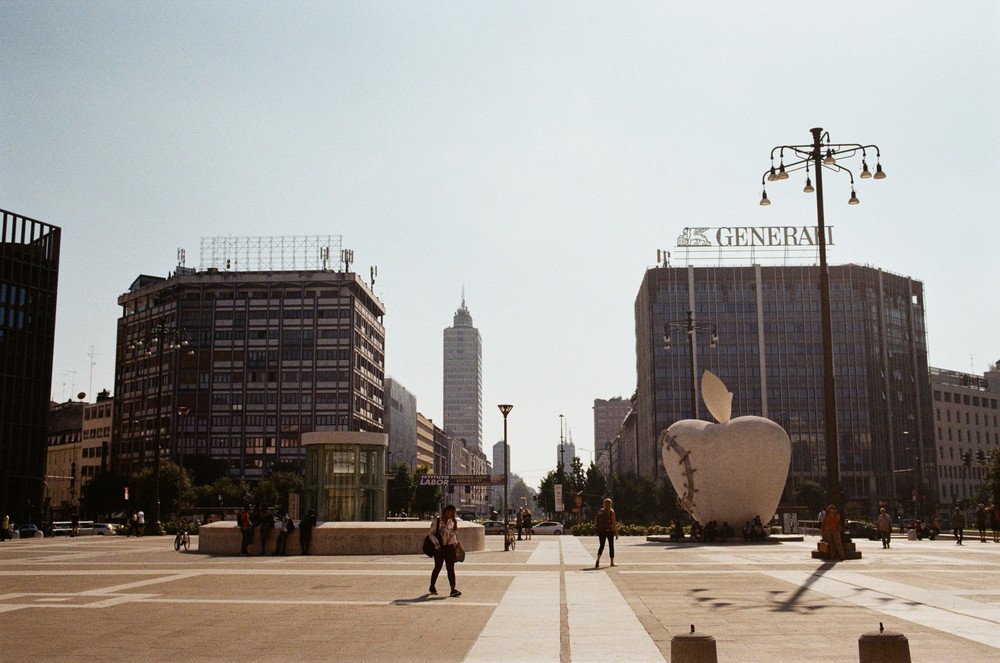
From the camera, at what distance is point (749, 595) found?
565 inches

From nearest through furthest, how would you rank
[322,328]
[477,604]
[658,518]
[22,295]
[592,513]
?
[477,604], [22,295], [658,518], [592,513], [322,328]

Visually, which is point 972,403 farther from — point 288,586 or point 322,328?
point 288,586

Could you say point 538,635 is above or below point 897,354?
below

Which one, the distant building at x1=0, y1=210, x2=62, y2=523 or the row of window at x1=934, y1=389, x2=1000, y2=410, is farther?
the row of window at x1=934, y1=389, x2=1000, y2=410

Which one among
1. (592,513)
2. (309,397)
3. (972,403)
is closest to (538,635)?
(592,513)

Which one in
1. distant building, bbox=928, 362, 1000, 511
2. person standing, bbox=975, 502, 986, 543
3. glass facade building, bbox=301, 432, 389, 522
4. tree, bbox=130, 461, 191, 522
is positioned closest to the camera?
glass facade building, bbox=301, 432, 389, 522

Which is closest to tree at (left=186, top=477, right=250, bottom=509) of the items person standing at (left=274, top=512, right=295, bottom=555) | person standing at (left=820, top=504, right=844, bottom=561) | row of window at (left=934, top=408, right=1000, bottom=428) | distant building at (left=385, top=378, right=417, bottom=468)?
distant building at (left=385, top=378, right=417, bottom=468)

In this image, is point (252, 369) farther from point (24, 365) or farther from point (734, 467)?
point (734, 467)

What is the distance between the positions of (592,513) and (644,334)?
3106cm

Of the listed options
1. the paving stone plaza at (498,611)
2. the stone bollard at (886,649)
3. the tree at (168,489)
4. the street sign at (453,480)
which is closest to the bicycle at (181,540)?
the paving stone plaza at (498,611)

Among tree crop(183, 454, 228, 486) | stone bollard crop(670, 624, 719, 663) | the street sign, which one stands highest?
tree crop(183, 454, 228, 486)

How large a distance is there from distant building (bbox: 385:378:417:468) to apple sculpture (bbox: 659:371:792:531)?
108 meters

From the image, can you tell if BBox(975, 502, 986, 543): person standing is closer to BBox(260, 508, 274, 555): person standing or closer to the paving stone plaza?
the paving stone plaza

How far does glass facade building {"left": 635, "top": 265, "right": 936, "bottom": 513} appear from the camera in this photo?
117062mm
